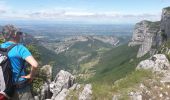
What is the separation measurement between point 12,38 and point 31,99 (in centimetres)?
209

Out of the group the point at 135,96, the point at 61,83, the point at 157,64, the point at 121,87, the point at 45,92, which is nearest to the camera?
the point at 135,96

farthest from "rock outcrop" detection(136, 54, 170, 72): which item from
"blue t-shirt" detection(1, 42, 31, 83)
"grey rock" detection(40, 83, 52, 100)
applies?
"blue t-shirt" detection(1, 42, 31, 83)

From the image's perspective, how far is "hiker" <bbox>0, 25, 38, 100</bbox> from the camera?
10898 millimetres

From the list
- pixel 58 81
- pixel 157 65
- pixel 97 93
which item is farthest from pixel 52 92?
pixel 97 93

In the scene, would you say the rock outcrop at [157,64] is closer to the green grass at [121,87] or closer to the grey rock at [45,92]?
the green grass at [121,87]

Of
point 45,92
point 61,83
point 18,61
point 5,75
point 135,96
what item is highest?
point 18,61

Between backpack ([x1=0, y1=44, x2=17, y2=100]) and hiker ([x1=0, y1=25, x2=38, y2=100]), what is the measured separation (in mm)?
128

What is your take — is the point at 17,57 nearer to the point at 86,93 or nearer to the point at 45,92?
the point at 86,93

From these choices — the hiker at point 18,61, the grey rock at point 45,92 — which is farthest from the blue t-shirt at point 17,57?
the grey rock at point 45,92

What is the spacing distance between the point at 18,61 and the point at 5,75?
57 cm

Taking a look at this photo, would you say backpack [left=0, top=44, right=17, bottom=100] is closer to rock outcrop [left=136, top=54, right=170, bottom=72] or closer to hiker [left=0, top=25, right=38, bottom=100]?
hiker [left=0, top=25, right=38, bottom=100]

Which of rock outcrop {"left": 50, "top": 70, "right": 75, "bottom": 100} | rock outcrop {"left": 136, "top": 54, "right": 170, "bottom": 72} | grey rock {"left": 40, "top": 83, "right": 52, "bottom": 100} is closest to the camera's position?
rock outcrop {"left": 136, "top": 54, "right": 170, "bottom": 72}

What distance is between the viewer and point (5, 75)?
10906 millimetres

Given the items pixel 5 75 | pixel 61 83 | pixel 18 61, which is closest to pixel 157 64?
pixel 61 83
